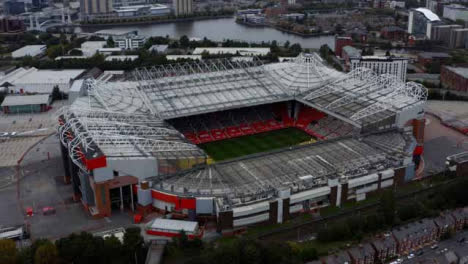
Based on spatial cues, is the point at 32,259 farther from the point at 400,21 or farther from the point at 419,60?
the point at 400,21

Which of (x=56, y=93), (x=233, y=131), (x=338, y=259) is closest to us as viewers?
(x=338, y=259)

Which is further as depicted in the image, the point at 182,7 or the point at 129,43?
the point at 182,7

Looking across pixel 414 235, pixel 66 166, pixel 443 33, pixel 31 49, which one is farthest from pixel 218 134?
pixel 443 33

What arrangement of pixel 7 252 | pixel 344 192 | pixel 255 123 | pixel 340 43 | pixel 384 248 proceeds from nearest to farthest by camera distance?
1. pixel 7 252
2. pixel 384 248
3. pixel 344 192
4. pixel 255 123
5. pixel 340 43

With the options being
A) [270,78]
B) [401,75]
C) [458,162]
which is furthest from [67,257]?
[401,75]

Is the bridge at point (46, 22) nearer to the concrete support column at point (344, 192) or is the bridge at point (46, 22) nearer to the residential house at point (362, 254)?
the concrete support column at point (344, 192)

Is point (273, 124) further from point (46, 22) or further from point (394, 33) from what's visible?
point (46, 22)
